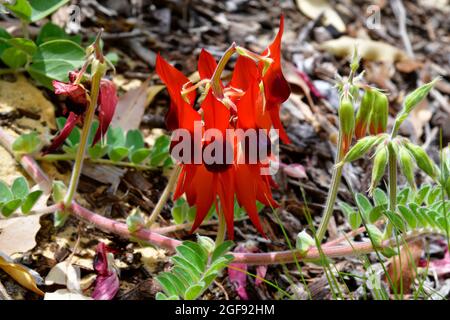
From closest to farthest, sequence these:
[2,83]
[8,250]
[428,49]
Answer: [8,250], [2,83], [428,49]

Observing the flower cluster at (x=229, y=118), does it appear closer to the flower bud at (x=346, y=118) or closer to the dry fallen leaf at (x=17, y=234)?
the flower bud at (x=346, y=118)

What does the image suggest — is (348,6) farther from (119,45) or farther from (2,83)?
(2,83)

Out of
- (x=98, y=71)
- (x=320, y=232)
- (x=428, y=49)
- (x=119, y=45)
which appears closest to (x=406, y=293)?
(x=320, y=232)

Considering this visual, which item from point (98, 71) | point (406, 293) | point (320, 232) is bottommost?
point (406, 293)

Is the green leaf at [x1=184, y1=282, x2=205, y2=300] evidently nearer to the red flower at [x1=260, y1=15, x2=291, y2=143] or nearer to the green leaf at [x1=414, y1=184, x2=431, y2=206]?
the red flower at [x1=260, y1=15, x2=291, y2=143]

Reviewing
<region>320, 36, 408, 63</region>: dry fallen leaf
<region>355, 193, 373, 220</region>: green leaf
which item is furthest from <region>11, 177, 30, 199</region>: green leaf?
<region>320, 36, 408, 63</region>: dry fallen leaf

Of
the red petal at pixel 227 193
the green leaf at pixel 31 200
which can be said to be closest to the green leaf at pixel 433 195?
the red petal at pixel 227 193

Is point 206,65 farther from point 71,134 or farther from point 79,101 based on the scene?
point 71,134
